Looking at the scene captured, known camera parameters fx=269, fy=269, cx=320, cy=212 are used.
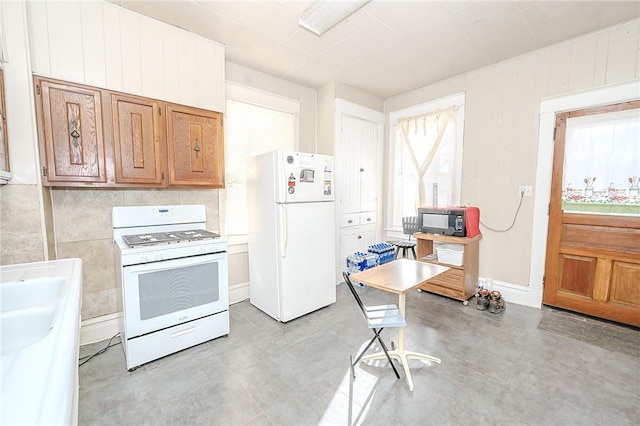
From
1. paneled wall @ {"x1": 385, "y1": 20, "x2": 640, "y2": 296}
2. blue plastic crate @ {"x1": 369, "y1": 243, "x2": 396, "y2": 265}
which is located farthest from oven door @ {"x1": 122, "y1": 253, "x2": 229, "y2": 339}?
paneled wall @ {"x1": 385, "y1": 20, "x2": 640, "y2": 296}

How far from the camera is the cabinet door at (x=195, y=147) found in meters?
2.53

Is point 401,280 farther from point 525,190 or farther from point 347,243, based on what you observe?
point 525,190

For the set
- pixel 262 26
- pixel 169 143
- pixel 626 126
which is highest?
pixel 262 26

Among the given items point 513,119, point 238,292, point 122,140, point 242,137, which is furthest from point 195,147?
point 513,119

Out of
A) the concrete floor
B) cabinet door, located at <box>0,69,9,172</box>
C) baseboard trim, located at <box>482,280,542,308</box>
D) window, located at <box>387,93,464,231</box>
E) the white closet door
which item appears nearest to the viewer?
the concrete floor

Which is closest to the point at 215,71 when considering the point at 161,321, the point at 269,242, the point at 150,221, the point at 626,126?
the point at 150,221

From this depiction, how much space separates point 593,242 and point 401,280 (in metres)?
2.42

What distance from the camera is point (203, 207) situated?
2920mm

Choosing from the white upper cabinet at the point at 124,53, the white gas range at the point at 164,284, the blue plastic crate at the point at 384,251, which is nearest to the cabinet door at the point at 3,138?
the white upper cabinet at the point at 124,53

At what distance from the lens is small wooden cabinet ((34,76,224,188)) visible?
6.60ft

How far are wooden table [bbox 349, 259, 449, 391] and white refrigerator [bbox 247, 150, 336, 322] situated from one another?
96cm

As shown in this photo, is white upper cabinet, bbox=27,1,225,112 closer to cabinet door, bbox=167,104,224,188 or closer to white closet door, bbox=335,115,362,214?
cabinet door, bbox=167,104,224,188

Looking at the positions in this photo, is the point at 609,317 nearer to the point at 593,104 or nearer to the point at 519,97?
the point at 593,104

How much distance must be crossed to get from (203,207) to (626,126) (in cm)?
430
